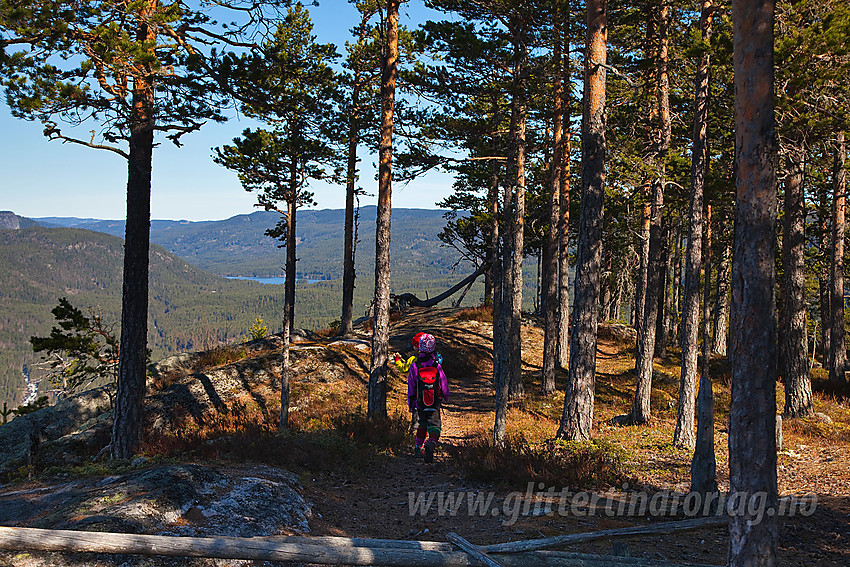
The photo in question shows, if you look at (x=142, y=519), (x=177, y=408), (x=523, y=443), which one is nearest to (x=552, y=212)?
(x=523, y=443)

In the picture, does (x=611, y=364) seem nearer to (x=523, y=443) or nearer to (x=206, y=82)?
(x=523, y=443)

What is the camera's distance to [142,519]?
497 cm

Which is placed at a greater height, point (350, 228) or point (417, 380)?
point (350, 228)

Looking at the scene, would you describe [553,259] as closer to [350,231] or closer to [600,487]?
[350,231]

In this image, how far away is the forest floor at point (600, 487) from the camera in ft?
18.2

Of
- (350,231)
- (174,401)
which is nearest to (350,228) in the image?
(350,231)

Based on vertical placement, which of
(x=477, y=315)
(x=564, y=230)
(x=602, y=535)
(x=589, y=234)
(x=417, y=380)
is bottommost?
(x=602, y=535)

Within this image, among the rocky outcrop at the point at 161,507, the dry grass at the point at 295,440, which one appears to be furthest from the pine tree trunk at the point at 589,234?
the rocky outcrop at the point at 161,507

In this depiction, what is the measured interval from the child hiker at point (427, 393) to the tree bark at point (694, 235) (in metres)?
5.41

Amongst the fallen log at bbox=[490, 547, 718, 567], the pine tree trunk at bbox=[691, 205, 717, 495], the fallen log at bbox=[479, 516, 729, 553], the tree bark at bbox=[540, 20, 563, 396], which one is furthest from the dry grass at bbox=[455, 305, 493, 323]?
the fallen log at bbox=[490, 547, 718, 567]

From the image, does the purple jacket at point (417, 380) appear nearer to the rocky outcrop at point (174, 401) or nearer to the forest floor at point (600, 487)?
the forest floor at point (600, 487)

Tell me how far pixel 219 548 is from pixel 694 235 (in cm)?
1060

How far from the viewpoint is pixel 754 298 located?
3.91 metres

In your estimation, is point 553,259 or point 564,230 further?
point 564,230
